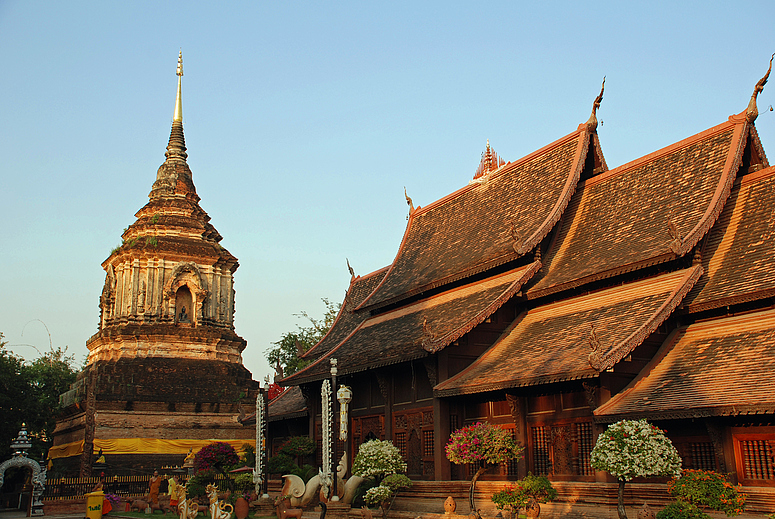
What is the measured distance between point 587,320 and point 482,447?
402cm

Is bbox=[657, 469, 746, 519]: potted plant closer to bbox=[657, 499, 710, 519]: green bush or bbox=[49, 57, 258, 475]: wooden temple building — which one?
bbox=[657, 499, 710, 519]: green bush

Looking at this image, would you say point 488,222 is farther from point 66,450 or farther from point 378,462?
point 66,450

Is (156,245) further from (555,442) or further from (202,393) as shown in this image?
(555,442)

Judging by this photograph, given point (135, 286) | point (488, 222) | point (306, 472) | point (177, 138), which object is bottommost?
point (306, 472)

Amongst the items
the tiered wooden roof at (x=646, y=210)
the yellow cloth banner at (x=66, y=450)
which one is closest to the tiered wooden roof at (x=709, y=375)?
the tiered wooden roof at (x=646, y=210)

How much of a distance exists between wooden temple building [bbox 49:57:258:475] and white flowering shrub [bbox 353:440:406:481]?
17.1 meters

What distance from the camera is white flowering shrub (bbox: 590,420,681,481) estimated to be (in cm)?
1359

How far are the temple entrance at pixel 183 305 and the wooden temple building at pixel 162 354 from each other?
0.17 ft

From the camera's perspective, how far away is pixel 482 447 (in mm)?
16734

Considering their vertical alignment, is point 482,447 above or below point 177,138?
below

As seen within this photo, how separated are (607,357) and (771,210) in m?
5.82

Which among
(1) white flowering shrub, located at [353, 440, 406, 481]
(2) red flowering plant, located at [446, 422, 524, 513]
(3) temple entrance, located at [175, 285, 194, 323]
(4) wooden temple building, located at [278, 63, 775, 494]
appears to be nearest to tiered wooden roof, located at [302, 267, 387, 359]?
(4) wooden temple building, located at [278, 63, 775, 494]

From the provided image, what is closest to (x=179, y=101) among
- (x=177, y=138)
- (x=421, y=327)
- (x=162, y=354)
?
(x=177, y=138)

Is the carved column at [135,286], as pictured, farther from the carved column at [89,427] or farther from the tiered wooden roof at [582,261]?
the tiered wooden roof at [582,261]
